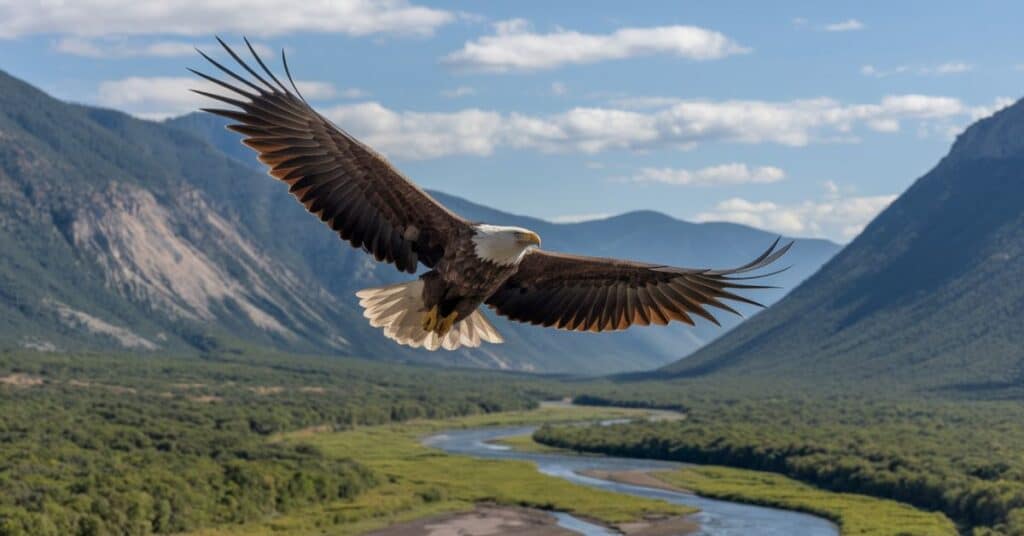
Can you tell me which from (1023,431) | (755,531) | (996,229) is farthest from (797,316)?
(755,531)

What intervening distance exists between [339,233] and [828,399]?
5543 inches

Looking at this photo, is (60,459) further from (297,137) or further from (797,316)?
(797,316)

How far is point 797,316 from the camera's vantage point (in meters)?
196

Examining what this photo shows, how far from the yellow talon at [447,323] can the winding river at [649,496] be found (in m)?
57.0

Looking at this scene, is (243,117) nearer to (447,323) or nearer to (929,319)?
(447,323)

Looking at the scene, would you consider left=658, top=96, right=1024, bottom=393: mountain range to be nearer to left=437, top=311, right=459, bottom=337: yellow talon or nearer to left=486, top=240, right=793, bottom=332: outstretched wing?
left=486, top=240, right=793, bottom=332: outstretched wing

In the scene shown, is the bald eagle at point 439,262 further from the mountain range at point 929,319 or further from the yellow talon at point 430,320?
the mountain range at point 929,319

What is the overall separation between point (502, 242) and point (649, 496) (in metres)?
72.3

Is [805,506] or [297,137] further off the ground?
[297,137]

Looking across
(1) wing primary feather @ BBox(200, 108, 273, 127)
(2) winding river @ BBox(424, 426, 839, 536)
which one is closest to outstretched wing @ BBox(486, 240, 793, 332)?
(1) wing primary feather @ BBox(200, 108, 273, 127)

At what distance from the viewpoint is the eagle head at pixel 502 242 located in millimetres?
14703

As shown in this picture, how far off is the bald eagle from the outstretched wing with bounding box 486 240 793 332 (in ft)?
0.04

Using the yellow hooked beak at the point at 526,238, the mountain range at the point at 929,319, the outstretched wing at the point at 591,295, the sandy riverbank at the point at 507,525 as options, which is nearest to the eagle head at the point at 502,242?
the yellow hooked beak at the point at 526,238

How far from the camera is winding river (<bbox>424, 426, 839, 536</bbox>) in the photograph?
7281 centimetres
